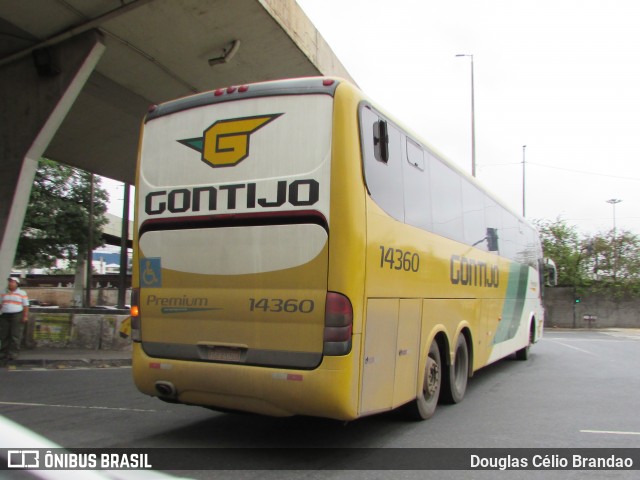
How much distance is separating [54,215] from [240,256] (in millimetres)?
27918

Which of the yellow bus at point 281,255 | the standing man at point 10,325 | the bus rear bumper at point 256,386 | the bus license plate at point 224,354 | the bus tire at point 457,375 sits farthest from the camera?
the standing man at point 10,325

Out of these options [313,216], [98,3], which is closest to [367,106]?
[313,216]

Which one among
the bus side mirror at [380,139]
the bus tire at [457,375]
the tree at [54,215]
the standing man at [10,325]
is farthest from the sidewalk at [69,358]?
the tree at [54,215]

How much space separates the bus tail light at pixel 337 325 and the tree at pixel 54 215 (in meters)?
28.4

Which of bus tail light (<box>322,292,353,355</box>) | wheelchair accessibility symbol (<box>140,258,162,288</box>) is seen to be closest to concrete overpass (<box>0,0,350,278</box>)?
wheelchair accessibility symbol (<box>140,258,162,288</box>)

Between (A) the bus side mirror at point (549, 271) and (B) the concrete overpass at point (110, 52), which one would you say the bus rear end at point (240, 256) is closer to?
(B) the concrete overpass at point (110, 52)

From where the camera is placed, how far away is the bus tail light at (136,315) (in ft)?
19.2

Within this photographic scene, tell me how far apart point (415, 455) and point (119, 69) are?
41.5 feet

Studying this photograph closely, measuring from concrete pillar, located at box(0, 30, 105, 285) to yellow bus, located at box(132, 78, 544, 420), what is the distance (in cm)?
712

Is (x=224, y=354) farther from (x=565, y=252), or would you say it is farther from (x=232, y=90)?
(x=565, y=252)

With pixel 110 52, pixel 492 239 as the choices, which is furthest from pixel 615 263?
pixel 110 52

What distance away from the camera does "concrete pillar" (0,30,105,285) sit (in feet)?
39.2

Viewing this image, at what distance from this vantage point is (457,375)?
8.11m

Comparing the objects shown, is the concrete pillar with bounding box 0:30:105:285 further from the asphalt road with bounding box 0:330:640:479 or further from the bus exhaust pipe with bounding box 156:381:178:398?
the bus exhaust pipe with bounding box 156:381:178:398
